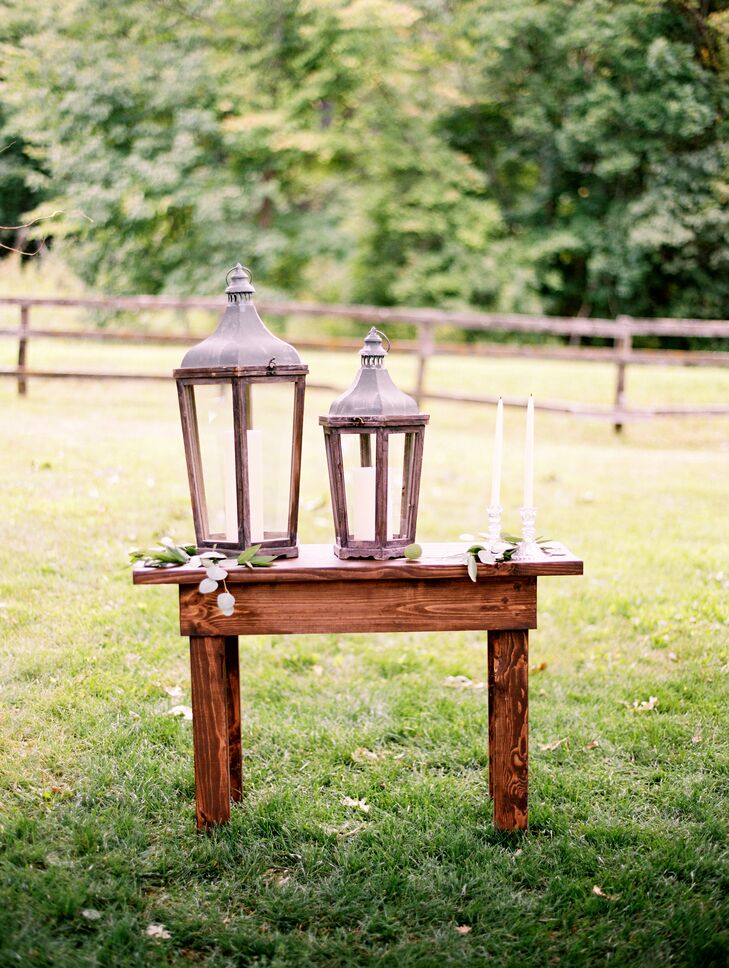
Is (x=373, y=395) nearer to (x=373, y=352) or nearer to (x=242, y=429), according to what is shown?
(x=373, y=352)

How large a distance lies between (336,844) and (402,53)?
1427 cm

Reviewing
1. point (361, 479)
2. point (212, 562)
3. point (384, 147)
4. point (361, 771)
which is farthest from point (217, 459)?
point (384, 147)

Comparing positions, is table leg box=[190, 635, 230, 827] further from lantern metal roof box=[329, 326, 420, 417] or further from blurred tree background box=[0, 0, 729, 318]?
blurred tree background box=[0, 0, 729, 318]

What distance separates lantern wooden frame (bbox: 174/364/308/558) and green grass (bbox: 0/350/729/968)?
0.89m

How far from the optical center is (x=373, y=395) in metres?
2.63

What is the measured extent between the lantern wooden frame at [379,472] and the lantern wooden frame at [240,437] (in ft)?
0.40

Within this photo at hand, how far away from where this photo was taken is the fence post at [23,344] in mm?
8367

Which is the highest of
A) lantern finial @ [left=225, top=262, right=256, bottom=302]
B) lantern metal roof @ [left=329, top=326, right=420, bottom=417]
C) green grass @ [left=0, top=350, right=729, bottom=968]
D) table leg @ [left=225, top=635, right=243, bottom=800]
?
lantern finial @ [left=225, top=262, right=256, bottom=302]

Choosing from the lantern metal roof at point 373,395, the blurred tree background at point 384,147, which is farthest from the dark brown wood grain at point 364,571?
the blurred tree background at point 384,147

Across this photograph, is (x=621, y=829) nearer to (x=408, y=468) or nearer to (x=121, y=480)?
(x=408, y=468)

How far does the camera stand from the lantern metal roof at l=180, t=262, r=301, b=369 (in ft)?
8.51

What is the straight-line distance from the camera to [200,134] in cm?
1184

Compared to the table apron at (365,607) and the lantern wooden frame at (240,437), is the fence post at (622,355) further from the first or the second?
the lantern wooden frame at (240,437)

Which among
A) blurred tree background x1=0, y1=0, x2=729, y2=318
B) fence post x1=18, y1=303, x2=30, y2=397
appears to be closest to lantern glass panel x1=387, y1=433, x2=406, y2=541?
blurred tree background x1=0, y1=0, x2=729, y2=318
